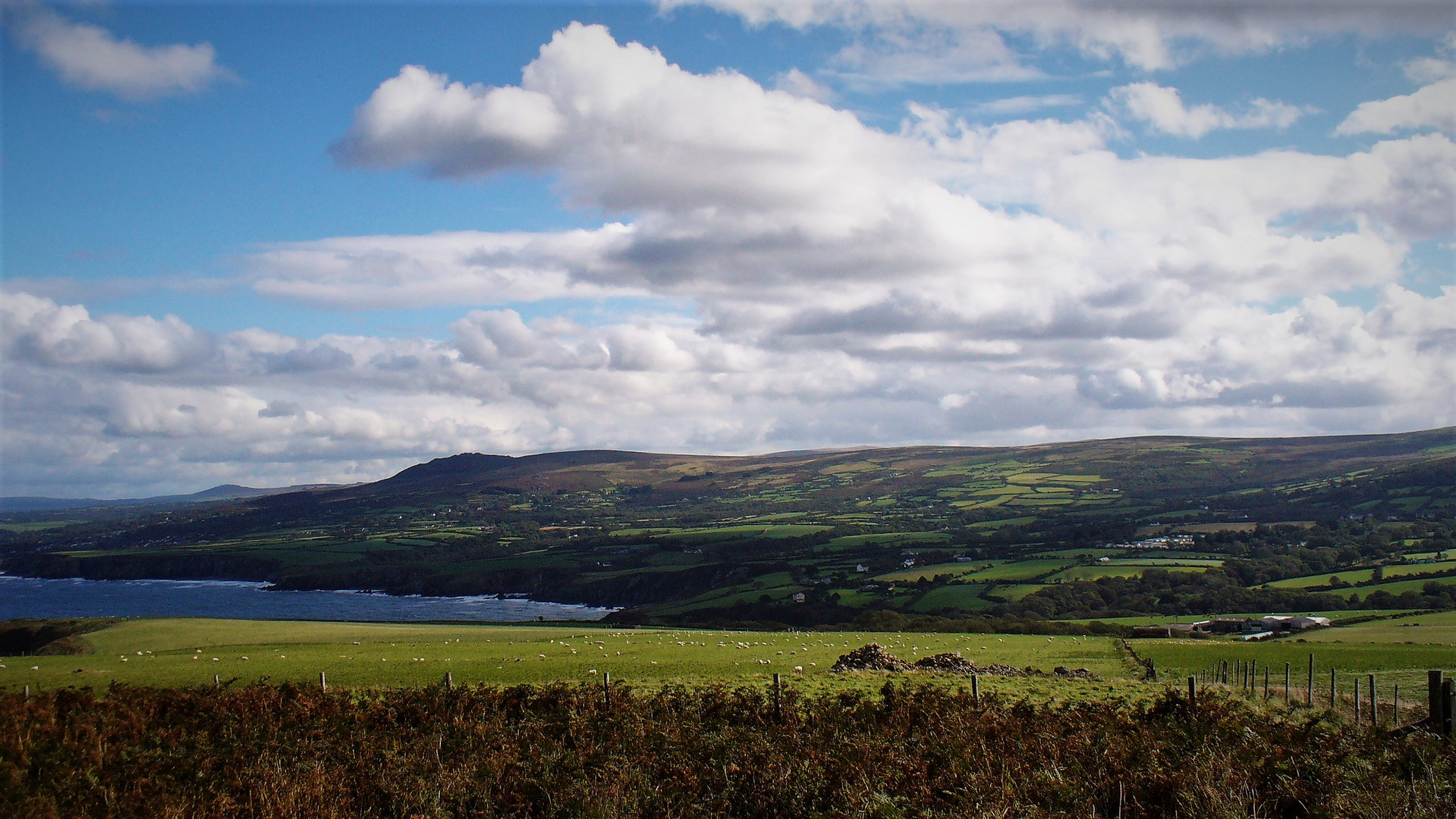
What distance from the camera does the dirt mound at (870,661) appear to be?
30906 mm

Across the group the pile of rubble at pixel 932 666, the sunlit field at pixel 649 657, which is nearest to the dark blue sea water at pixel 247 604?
the sunlit field at pixel 649 657

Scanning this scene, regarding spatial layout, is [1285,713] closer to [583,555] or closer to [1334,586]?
[1334,586]

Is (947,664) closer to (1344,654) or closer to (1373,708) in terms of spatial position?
(1373,708)

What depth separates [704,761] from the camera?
12.7 metres

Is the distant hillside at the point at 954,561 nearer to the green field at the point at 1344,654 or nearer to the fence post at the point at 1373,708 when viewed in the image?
the green field at the point at 1344,654

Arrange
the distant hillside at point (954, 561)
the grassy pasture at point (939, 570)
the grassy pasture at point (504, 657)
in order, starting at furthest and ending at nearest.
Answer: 1. the grassy pasture at point (939, 570)
2. the distant hillside at point (954, 561)
3. the grassy pasture at point (504, 657)

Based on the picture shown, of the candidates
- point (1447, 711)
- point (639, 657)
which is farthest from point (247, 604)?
point (1447, 711)

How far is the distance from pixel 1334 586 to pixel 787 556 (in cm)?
7052

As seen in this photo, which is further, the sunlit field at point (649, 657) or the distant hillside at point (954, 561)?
the distant hillside at point (954, 561)

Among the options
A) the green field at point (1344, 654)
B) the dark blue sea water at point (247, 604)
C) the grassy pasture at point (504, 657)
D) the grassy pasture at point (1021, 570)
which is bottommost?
the dark blue sea water at point (247, 604)

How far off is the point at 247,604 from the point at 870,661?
117 m

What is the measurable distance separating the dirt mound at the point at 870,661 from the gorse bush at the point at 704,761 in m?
15.0

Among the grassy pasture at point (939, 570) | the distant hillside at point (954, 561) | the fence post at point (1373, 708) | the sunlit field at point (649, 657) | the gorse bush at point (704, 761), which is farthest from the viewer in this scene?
the grassy pasture at point (939, 570)

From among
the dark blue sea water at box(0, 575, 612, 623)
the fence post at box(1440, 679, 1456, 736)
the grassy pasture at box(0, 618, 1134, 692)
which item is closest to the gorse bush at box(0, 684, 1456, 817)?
the fence post at box(1440, 679, 1456, 736)
